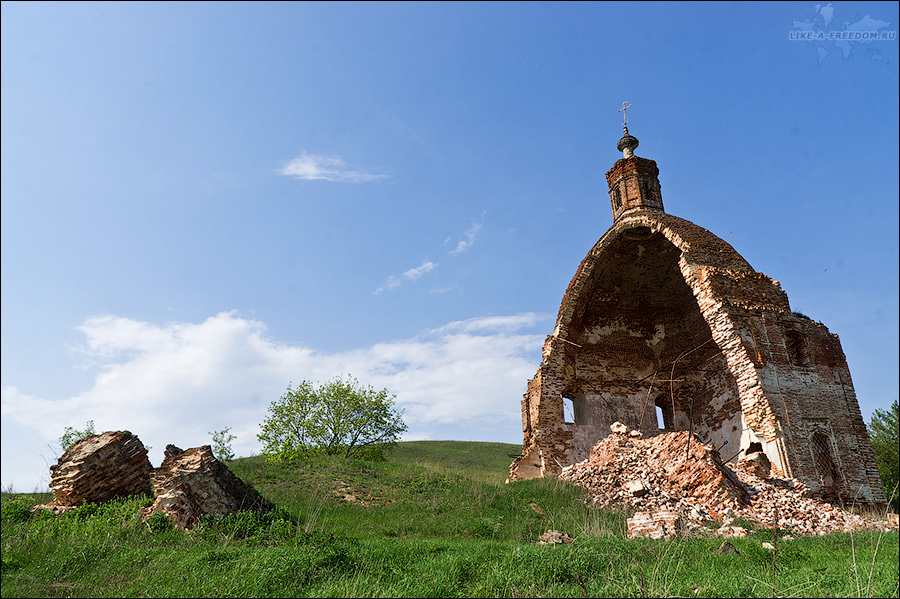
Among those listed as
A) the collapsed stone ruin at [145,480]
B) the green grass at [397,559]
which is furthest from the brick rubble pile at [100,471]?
the green grass at [397,559]

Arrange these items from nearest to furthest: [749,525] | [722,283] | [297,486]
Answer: [749,525] < [297,486] < [722,283]

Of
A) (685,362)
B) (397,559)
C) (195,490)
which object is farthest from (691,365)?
(195,490)

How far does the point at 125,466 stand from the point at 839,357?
1756 centimetres

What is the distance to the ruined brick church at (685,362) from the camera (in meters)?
13.6

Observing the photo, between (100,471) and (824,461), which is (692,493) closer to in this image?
(824,461)

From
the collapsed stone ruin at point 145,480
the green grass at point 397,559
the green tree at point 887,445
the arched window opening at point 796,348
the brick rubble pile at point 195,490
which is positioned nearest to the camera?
the green grass at point 397,559

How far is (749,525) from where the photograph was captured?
10172 millimetres

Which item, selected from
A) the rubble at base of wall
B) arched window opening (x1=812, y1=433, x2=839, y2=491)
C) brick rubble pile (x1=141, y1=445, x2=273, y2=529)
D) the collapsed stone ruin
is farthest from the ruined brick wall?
the collapsed stone ruin

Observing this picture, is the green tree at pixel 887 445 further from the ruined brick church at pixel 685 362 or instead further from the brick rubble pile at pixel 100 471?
the brick rubble pile at pixel 100 471

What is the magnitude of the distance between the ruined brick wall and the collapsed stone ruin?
32.6 ft

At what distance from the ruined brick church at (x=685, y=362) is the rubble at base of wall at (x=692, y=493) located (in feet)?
3.97

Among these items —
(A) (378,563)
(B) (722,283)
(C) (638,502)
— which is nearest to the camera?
(A) (378,563)

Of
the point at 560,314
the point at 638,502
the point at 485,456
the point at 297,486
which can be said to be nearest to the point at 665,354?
the point at 560,314

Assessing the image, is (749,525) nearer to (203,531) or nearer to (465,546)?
(465,546)
